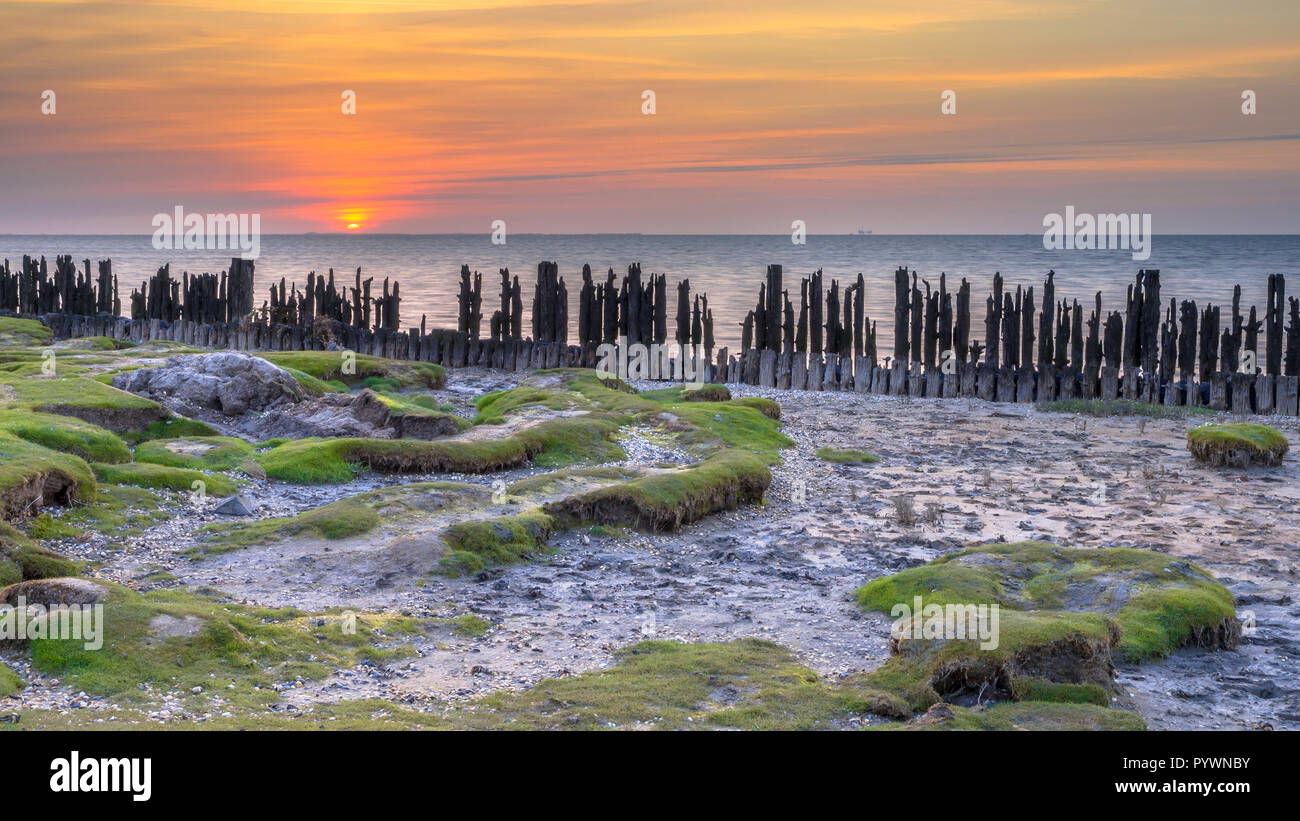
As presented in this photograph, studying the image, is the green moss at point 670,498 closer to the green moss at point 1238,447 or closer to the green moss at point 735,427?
the green moss at point 735,427

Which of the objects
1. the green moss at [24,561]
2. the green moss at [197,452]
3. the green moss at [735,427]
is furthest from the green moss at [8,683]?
the green moss at [735,427]

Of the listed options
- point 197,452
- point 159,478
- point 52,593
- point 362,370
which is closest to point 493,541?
point 52,593

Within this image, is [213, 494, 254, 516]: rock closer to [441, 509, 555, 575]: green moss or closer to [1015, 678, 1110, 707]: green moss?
[441, 509, 555, 575]: green moss

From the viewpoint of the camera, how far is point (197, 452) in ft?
50.3

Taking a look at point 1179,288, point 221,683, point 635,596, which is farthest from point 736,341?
point 1179,288

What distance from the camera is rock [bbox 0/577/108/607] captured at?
8.07 metres

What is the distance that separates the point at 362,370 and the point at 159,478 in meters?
10.5

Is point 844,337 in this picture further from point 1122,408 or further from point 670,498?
point 670,498

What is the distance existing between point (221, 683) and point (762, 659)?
12.3ft

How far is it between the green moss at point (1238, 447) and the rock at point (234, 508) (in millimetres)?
13386

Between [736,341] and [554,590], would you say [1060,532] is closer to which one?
[554,590]

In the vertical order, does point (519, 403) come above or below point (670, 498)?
above

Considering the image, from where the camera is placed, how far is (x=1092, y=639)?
780 cm

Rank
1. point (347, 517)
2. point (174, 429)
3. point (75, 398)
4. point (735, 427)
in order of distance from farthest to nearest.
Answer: point (735, 427)
point (174, 429)
point (75, 398)
point (347, 517)
